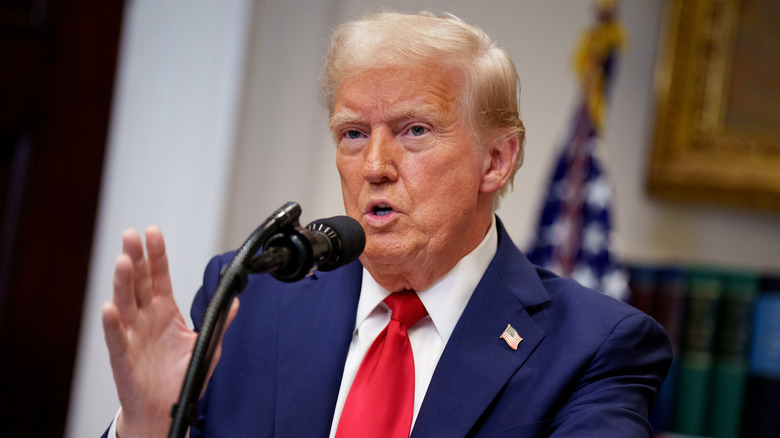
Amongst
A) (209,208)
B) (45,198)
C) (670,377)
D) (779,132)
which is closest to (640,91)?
(779,132)

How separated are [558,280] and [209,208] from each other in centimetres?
184

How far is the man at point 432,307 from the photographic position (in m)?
1.65

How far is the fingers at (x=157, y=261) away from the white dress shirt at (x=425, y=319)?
1.80 ft

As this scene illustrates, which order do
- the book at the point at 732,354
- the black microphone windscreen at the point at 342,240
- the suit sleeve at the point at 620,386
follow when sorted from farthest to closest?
the book at the point at 732,354, the suit sleeve at the point at 620,386, the black microphone windscreen at the point at 342,240

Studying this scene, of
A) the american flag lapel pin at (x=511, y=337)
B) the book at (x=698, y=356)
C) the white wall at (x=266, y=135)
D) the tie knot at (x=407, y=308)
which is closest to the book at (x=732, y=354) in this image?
the book at (x=698, y=356)

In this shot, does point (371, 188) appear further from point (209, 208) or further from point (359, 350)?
point (209, 208)

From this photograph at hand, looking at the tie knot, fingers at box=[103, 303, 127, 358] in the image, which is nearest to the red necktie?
the tie knot

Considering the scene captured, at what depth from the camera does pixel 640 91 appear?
12.9 feet

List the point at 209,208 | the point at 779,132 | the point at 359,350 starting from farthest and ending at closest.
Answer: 1. the point at 779,132
2. the point at 209,208
3. the point at 359,350

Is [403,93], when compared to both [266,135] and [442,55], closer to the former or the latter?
[442,55]

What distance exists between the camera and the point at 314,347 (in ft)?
5.85

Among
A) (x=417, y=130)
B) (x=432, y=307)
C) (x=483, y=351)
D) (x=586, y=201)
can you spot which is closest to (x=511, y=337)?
(x=483, y=351)

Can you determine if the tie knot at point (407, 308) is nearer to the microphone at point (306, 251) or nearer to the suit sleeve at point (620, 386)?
the suit sleeve at point (620, 386)

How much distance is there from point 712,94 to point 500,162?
2.26m
